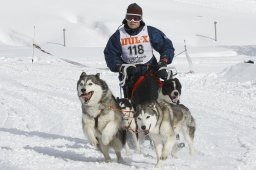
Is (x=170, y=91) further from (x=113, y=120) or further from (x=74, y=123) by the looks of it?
(x=74, y=123)

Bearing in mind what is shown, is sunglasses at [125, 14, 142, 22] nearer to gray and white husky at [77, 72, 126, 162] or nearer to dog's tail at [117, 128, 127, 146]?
gray and white husky at [77, 72, 126, 162]

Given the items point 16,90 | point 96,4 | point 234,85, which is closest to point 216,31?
point 96,4

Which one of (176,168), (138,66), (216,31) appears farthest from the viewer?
(216,31)

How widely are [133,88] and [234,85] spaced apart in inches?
273

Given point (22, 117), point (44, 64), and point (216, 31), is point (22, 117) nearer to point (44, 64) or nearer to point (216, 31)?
point (44, 64)

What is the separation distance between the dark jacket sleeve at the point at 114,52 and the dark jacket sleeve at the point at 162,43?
0.36 m

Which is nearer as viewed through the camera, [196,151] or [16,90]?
[196,151]

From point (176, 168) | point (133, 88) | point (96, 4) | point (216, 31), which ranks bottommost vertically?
point (176, 168)

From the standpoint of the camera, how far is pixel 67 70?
1495 centimetres

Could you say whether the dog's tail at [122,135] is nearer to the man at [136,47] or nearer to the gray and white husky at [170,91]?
the man at [136,47]

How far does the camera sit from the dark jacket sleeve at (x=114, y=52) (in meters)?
6.27

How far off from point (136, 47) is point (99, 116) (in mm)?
1094

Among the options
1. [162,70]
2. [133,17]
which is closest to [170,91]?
[162,70]

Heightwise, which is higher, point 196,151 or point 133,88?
point 133,88
